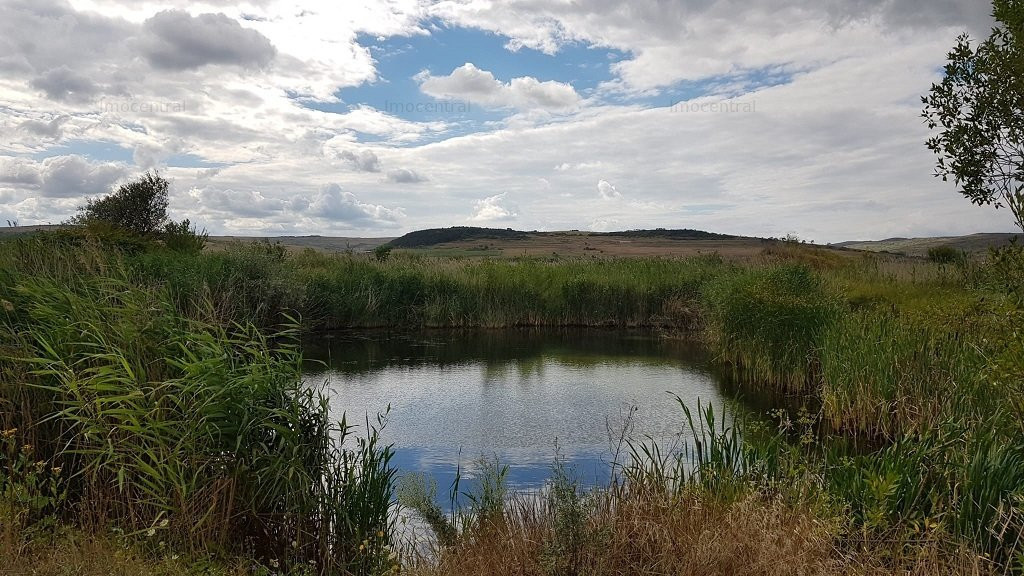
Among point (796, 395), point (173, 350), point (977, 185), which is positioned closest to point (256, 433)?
point (173, 350)

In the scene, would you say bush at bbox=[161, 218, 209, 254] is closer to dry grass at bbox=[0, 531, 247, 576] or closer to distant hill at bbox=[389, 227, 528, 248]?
dry grass at bbox=[0, 531, 247, 576]

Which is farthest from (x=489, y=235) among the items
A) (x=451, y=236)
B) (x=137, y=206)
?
(x=137, y=206)

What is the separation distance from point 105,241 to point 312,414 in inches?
547

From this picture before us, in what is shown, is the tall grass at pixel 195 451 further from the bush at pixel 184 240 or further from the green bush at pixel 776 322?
the bush at pixel 184 240

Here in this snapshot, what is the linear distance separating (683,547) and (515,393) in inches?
327

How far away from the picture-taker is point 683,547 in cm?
459

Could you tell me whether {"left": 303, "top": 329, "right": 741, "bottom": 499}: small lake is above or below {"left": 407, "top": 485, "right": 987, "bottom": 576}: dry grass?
below

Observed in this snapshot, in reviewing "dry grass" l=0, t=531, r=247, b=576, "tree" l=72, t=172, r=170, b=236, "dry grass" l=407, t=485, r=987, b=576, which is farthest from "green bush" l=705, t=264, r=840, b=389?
"tree" l=72, t=172, r=170, b=236

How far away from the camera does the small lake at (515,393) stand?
884cm

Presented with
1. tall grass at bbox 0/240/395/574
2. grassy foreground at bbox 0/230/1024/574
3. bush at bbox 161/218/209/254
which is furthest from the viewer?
bush at bbox 161/218/209/254

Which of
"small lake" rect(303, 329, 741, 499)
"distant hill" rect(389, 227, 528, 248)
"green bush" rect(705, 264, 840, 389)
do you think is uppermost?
"distant hill" rect(389, 227, 528, 248)

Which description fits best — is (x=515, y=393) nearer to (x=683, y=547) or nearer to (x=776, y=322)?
(x=776, y=322)

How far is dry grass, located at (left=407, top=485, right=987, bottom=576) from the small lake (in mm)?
920

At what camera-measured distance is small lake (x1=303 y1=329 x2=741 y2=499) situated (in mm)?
8836
